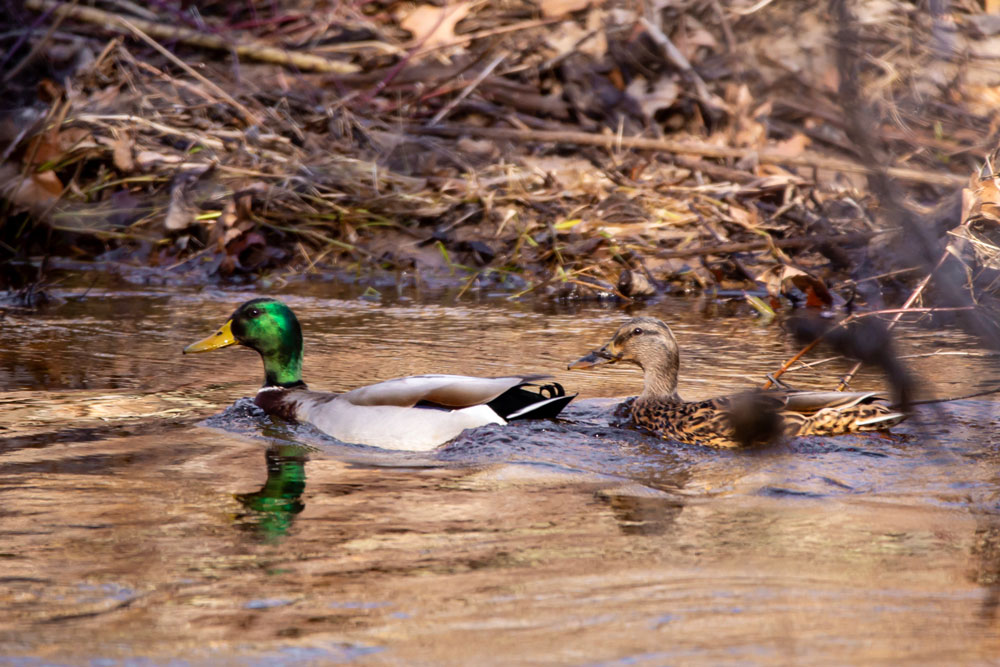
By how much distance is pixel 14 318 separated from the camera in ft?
24.2

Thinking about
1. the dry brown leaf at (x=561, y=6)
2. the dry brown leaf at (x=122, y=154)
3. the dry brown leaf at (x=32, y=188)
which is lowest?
the dry brown leaf at (x=32, y=188)

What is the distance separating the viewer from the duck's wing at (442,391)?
16.9 ft

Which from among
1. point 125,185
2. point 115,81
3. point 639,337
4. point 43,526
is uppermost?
point 115,81

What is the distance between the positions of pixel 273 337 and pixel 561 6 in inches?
242

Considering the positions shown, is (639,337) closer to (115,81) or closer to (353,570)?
(353,570)

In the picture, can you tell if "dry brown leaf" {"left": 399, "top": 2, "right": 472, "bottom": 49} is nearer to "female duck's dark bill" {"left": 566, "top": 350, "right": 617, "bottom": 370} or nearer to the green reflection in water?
"female duck's dark bill" {"left": 566, "top": 350, "right": 617, "bottom": 370}

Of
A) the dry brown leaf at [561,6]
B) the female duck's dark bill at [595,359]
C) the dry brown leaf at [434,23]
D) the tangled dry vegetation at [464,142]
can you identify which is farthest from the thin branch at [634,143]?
the female duck's dark bill at [595,359]

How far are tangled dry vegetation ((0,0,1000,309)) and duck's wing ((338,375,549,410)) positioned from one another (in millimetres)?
2654

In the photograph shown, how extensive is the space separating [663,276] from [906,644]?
5717 millimetres

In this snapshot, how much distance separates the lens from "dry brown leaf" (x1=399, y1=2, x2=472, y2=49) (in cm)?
1105

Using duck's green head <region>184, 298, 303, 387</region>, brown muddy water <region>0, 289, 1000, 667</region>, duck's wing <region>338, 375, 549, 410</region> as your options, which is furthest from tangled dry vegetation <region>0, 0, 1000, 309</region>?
duck's wing <region>338, 375, 549, 410</region>

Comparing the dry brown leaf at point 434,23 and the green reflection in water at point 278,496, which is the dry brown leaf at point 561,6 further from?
the green reflection in water at point 278,496

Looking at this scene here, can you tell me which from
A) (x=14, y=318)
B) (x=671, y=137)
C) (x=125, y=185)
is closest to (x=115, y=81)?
(x=125, y=185)

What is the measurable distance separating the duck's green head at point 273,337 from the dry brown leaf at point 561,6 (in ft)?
19.6
